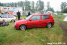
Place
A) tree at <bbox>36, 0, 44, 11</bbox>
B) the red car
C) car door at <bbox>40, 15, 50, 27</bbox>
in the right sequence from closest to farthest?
the red car → car door at <bbox>40, 15, 50, 27</bbox> → tree at <bbox>36, 0, 44, 11</bbox>

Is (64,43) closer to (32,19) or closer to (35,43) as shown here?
(35,43)

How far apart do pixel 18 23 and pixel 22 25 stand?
1.50ft

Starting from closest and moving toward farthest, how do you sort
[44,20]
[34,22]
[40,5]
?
[34,22] → [44,20] → [40,5]

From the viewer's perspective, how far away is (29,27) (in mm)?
7730

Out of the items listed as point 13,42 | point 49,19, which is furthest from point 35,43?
point 49,19

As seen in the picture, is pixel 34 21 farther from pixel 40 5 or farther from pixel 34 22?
pixel 40 5

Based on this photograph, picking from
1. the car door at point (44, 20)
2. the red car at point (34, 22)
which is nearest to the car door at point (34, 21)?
the red car at point (34, 22)

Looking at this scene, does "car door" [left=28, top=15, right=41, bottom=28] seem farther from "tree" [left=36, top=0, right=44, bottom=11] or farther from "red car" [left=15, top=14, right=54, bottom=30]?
"tree" [left=36, top=0, right=44, bottom=11]

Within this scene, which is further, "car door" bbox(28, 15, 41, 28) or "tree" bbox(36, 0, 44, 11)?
"tree" bbox(36, 0, 44, 11)

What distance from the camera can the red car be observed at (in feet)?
24.9

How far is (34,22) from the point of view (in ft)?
25.2

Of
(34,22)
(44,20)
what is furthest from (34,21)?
(44,20)

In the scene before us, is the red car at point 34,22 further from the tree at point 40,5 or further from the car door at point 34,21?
the tree at point 40,5

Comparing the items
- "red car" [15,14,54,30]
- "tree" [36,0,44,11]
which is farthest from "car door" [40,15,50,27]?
"tree" [36,0,44,11]
